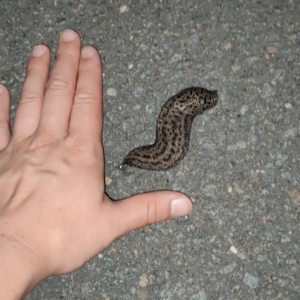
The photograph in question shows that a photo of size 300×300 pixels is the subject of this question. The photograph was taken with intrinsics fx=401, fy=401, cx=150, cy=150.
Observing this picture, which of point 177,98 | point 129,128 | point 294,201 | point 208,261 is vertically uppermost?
point 177,98

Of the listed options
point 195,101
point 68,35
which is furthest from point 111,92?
point 195,101

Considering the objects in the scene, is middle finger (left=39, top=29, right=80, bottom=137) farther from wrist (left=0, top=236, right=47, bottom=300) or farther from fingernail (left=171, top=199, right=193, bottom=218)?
fingernail (left=171, top=199, right=193, bottom=218)

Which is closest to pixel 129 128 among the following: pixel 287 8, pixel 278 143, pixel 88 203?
pixel 88 203

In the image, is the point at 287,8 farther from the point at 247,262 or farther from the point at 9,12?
the point at 9,12

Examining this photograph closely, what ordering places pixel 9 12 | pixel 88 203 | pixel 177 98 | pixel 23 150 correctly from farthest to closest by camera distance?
pixel 9 12
pixel 177 98
pixel 23 150
pixel 88 203

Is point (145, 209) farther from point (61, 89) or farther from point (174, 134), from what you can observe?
point (61, 89)

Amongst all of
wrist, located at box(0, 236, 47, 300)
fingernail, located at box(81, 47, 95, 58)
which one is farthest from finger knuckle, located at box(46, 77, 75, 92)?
wrist, located at box(0, 236, 47, 300)
